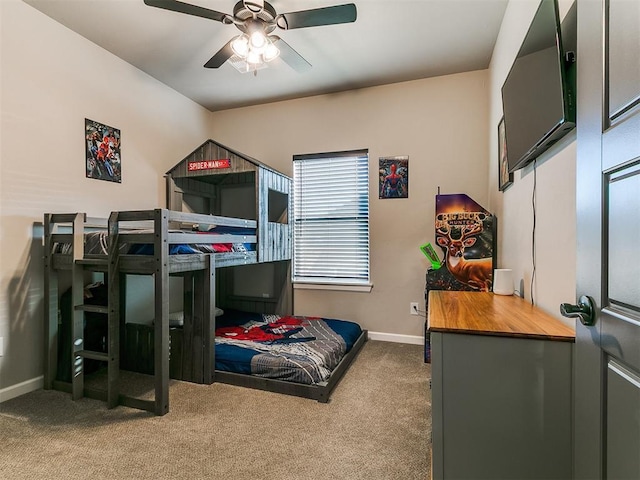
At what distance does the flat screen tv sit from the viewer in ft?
3.90

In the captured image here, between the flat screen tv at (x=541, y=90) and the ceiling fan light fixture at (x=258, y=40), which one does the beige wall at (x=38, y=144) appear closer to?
the ceiling fan light fixture at (x=258, y=40)

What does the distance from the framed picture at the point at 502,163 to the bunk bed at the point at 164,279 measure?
5.77 ft

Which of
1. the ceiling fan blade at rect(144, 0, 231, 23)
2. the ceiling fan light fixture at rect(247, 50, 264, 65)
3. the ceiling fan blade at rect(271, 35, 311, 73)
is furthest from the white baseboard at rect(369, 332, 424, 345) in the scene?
the ceiling fan blade at rect(144, 0, 231, 23)

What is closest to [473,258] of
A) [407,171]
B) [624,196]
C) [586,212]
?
[407,171]

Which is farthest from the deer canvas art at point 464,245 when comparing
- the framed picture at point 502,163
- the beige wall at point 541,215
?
the framed picture at point 502,163

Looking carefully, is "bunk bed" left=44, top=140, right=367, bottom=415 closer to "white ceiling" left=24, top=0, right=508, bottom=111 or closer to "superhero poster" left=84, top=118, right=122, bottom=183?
"superhero poster" left=84, top=118, right=122, bottom=183

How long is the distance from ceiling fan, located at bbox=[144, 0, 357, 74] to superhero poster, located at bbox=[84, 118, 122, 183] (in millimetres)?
1124

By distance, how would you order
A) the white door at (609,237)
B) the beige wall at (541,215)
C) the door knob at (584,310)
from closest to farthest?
the white door at (609,237) < the door knob at (584,310) < the beige wall at (541,215)

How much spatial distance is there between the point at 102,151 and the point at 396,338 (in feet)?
10.6

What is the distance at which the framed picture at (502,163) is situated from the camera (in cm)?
225

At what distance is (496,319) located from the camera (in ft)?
4.48

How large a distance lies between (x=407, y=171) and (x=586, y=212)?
259 cm

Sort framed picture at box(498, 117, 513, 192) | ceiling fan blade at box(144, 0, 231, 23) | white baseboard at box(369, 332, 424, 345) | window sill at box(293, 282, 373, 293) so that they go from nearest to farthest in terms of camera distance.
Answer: ceiling fan blade at box(144, 0, 231, 23) < framed picture at box(498, 117, 513, 192) < white baseboard at box(369, 332, 424, 345) < window sill at box(293, 282, 373, 293)

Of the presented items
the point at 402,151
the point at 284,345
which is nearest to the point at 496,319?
the point at 284,345
